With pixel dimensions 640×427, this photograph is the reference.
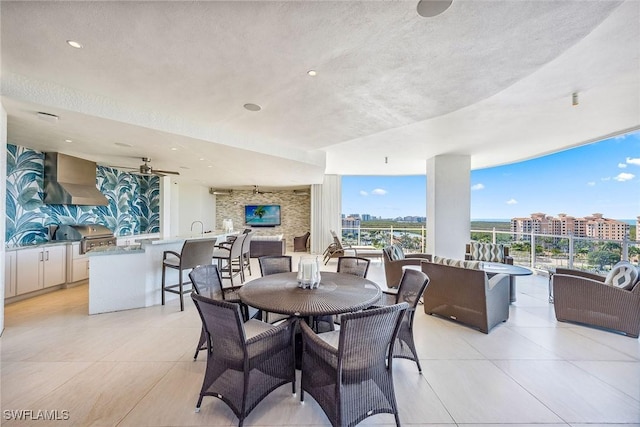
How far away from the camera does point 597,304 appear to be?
3045mm

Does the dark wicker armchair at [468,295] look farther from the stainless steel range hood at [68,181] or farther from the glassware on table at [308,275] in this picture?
the stainless steel range hood at [68,181]

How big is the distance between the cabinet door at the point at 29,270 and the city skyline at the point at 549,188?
25.1 feet

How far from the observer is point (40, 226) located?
4.73 m

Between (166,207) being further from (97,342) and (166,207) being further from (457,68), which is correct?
(457,68)

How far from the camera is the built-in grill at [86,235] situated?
4922 millimetres

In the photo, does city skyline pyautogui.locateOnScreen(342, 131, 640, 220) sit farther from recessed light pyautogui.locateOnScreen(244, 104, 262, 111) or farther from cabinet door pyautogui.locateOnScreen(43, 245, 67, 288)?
cabinet door pyautogui.locateOnScreen(43, 245, 67, 288)

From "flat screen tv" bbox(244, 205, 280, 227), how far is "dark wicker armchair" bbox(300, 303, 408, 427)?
9466 mm

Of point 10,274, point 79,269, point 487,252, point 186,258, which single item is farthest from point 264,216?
point 487,252

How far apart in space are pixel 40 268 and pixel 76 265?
595 mm

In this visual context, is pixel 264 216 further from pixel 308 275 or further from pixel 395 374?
pixel 395 374

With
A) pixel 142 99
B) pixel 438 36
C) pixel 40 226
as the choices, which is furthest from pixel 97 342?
pixel 438 36

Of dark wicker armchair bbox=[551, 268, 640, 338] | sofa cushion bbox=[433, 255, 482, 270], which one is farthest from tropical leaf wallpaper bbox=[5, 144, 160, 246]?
dark wicker armchair bbox=[551, 268, 640, 338]

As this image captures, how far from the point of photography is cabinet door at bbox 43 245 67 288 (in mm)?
4320

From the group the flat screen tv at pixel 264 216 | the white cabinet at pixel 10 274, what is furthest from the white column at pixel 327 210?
the white cabinet at pixel 10 274
